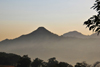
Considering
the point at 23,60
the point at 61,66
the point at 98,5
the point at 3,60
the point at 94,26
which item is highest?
the point at 3,60

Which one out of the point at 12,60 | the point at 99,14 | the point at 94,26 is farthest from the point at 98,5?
the point at 12,60

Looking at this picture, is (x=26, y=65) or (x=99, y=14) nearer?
(x=99, y=14)

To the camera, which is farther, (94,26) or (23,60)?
(23,60)

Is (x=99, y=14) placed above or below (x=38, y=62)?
below

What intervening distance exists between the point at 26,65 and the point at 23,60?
3.78 metres

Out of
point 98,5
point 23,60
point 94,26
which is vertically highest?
point 23,60

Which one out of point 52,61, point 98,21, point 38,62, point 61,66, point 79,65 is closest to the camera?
point 98,21

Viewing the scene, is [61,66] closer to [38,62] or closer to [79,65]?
[79,65]

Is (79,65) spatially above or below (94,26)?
above

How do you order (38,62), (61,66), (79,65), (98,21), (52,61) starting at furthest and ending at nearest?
(52,61)
(38,62)
(79,65)
(61,66)
(98,21)

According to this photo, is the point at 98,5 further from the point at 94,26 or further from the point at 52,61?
the point at 52,61

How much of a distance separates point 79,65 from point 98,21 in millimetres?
99035

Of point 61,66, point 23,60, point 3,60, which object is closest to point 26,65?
point 23,60

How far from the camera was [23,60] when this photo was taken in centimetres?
11331
